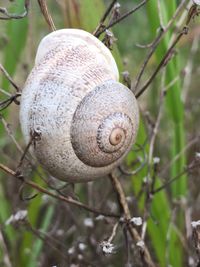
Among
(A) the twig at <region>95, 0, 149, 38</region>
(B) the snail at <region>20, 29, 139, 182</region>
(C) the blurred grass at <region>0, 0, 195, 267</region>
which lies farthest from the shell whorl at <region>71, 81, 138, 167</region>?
(C) the blurred grass at <region>0, 0, 195, 267</region>

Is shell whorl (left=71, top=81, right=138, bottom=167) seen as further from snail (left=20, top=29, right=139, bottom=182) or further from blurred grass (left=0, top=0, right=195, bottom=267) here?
blurred grass (left=0, top=0, right=195, bottom=267)

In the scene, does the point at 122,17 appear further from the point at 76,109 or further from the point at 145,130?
the point at 145,130

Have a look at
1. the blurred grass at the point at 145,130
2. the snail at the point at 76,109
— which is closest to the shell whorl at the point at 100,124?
the snail at the point at 76,109

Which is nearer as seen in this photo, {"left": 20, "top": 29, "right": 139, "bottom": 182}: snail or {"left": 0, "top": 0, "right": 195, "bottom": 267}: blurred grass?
{"left": 20, "top": 29, "right": 139, "bottom": 182}: snail

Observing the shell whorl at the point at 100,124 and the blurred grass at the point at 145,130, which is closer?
the shell whorl at the point at 100,124

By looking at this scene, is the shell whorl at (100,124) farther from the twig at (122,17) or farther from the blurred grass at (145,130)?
the blurred grass at (145,130)

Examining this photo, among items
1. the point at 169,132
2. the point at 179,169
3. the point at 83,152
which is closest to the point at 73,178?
the point at 83,152

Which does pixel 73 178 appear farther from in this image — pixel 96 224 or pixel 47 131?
pixel 96 224

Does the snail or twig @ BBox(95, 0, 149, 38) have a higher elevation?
twig @ BBox(95, 0, 149, 38)

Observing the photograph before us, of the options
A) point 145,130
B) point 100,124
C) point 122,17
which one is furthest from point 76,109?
point 145,130
